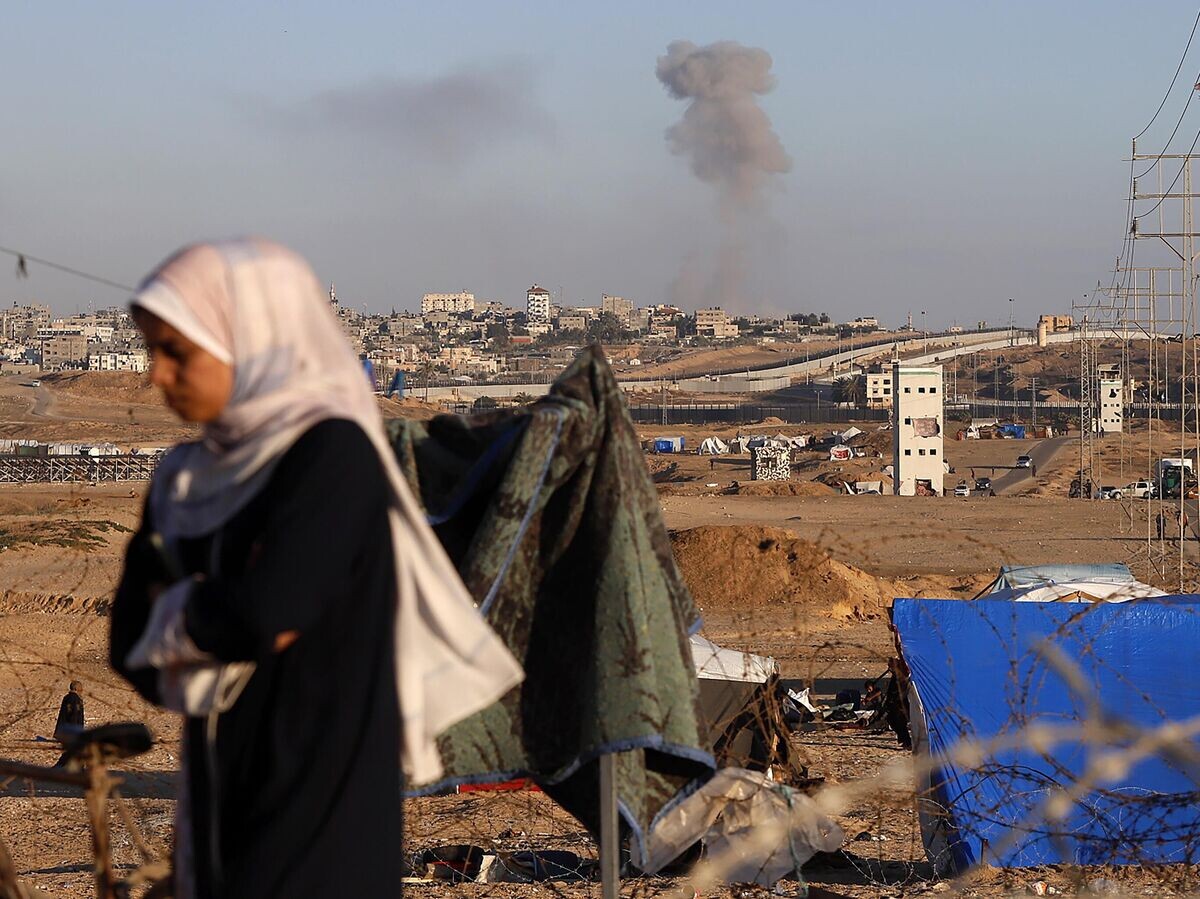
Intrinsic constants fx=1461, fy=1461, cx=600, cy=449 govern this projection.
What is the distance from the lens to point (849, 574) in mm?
25453

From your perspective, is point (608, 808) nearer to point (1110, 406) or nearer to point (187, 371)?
point (187, 371)

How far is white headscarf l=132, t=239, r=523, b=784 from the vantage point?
1.93 metres

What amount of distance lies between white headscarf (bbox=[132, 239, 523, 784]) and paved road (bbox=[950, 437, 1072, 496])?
4921 centimetres

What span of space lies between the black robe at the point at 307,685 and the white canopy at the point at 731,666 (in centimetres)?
763

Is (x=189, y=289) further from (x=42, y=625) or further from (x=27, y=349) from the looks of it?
(x=27, y=349)

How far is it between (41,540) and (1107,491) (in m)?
33.4

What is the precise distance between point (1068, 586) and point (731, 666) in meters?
4.85

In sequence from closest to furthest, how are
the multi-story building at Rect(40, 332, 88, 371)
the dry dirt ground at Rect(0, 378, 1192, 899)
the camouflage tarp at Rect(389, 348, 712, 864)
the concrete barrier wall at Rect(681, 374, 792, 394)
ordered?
1. the camouflage tarp at Rect(389, 348, 712, 864)
2. the dry dirt ground at Rect(0, 378, 1192, 899)
3. the concrete barrier wall at Rect(681, 374, 792, 394)
4. the multi-story building at Rect(40, 332, 88, 371)

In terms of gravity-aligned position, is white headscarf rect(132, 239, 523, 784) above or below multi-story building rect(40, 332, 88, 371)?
below

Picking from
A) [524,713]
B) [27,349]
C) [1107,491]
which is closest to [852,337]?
[27,349]

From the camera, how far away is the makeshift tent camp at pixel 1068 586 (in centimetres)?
1260

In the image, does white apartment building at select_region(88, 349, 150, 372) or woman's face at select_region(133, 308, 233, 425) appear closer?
woman's face at select_region(133, 308, 233, 425)

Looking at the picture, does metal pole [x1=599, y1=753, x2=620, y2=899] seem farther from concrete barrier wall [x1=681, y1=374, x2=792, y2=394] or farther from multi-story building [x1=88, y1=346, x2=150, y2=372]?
multi-story building [x1=88, y1=346, x2=150, y2=372]

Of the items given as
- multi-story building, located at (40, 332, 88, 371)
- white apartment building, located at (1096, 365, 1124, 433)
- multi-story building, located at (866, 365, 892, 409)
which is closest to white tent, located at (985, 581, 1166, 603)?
white apartment building, located at (1096, 365, 1124, 433)
